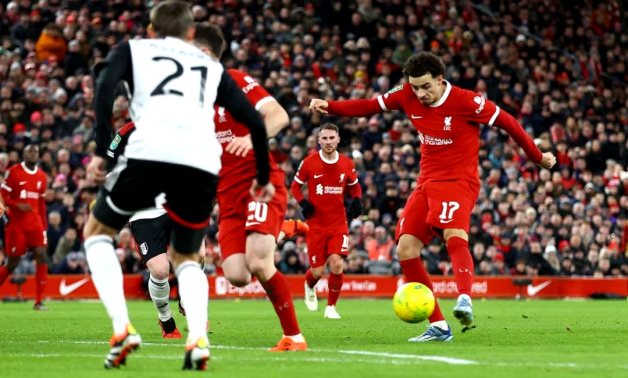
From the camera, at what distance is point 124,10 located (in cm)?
3155

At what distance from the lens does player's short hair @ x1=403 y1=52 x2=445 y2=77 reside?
37.3 feet

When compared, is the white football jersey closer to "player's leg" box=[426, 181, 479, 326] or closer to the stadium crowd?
"player's leg" box=[426, 181, 479, 326]

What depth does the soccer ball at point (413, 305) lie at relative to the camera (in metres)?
11.1

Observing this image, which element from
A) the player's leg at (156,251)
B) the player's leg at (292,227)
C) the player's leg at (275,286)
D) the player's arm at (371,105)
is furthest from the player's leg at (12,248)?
the player's leg at (275,286)

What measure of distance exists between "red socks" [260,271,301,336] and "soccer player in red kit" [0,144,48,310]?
12331 mm

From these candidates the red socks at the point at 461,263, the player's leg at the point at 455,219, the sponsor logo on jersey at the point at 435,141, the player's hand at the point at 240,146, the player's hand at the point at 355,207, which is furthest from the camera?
the player's hand at the point at 355,207

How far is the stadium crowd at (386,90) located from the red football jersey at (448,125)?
564 inches

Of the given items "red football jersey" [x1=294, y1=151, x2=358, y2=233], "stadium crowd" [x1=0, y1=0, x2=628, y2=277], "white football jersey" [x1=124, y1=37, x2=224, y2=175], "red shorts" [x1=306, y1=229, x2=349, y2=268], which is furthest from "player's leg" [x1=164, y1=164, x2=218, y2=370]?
"stadium crowd" [x1=0, y1=0, x2=628, y2=277]

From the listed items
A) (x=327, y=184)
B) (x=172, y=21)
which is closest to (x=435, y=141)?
(x=172, y=21)

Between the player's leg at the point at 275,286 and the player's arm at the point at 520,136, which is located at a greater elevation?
the player's arm at the point at 520,136

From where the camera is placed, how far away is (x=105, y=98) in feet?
25.5

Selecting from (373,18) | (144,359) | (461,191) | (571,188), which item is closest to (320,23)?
(373,18)

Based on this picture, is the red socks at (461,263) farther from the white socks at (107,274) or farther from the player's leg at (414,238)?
the white socks at (107,274)

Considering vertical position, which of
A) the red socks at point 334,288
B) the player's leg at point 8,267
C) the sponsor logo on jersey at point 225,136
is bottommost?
the red socks at point 334,288
